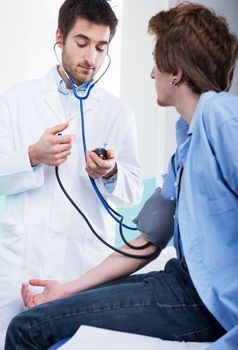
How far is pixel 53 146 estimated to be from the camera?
125 centimetres

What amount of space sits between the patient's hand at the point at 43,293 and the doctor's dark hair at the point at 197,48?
0.67 meters

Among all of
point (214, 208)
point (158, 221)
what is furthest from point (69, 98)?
point (214, 208)

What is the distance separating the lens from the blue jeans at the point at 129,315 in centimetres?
92

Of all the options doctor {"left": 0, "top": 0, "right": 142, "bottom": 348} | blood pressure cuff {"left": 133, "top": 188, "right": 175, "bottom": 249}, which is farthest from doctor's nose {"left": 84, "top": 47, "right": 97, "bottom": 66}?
blood pressure cuff {"left": 133, "top": 188, "right": 175, "bottom": 249}

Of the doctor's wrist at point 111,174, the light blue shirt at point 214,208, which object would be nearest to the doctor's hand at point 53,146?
the doctor's wrist at point 111,174

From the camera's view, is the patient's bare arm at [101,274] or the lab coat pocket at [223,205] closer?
the lab coat pocket at [223,205]

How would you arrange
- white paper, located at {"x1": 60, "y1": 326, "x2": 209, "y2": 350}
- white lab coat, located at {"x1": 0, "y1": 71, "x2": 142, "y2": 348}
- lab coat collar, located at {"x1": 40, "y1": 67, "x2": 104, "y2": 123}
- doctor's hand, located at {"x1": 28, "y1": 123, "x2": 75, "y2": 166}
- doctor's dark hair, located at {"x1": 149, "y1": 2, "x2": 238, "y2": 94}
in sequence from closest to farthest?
white paper, located at {"x1": 60, "y1": 326, "x2": 209, "y2": 350} < doctor's dark hair, located at {"x1": 149, "y1": 2, "x2": 238, "y2": 94} < doctor's hand, located at {"x1": 28, "y1": 123, "x2": 75, "y2": 166} < white lab coat, located at {"x1": 0, "y1": 71, "x2": 142, "y2": 348} < lab coat collar, located at {"x1": 40, "y1": 67, "x2": 104, "y2": 123}

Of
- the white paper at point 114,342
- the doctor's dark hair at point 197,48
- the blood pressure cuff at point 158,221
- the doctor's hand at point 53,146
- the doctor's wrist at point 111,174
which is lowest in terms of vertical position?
the white paper at point 114,342

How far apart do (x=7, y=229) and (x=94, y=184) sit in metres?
0.32

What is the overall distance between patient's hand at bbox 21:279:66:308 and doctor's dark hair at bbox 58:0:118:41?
36.5 inches

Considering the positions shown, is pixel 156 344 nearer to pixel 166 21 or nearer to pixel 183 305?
pixel 183 305

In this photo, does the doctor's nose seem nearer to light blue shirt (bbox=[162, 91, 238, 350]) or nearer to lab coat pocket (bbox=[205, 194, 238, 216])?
light blue shirt (bbox=[162, 91, 238, 350])

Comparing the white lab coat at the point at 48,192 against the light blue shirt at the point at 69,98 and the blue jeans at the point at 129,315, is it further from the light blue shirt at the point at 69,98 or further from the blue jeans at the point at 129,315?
the blue jeans at the point at 129,315

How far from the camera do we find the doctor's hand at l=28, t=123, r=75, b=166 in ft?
4.12
